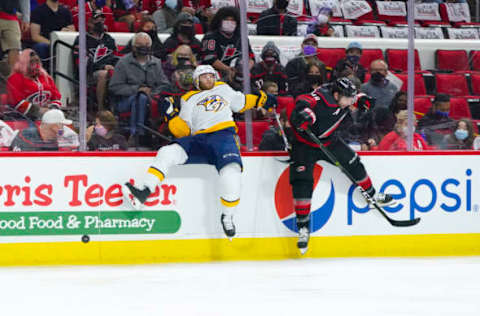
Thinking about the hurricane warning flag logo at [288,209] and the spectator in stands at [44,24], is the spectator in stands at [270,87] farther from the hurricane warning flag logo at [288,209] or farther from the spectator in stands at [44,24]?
the spectator in stands at [44,24]

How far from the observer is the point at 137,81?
5102 mm

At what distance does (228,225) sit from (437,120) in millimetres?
1789

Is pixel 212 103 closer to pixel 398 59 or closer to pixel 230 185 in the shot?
pixel 230 185

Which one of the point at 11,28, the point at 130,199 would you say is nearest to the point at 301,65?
the point at 130,199

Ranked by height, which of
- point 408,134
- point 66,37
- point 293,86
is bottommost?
point 408,134

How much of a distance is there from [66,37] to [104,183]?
1028mm

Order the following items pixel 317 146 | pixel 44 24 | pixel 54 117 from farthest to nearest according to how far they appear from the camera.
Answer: pixel 317 146
pixel 54 117
pixel 44 24

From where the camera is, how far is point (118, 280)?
4520 millimetres

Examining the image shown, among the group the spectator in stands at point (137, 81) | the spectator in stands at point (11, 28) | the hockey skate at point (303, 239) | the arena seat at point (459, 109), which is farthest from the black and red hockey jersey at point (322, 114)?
the spectator in stands at point (11, 28)

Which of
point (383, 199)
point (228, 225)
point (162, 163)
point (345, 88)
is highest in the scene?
point (345, 88)

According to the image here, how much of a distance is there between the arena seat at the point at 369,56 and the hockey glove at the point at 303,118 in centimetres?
61

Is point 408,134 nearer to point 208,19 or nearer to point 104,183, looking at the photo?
point 208,19

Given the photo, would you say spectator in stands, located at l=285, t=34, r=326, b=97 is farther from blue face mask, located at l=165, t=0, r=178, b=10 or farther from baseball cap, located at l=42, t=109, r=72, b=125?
baseball cap, located at l=42, t=109, r=72, b=125

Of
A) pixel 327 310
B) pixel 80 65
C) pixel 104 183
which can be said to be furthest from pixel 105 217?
pixel 327 310
